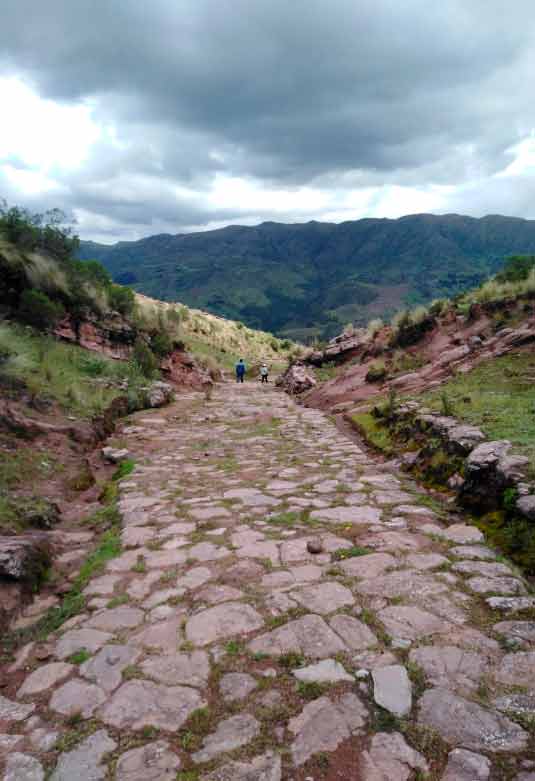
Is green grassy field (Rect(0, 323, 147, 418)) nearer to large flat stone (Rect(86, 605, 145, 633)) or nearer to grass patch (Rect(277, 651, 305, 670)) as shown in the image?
large flat stone (Rect(86, 605, 145, 633))

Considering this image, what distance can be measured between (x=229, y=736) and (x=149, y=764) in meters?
0.35

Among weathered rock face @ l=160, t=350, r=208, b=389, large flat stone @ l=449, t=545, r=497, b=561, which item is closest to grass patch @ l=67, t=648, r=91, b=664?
large flat stone @ l=449, t=545, r=497, b=561

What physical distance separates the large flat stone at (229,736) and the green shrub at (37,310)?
469 inches

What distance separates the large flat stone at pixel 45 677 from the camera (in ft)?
8.41

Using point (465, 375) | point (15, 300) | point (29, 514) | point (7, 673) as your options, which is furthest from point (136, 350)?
point (7, 673)

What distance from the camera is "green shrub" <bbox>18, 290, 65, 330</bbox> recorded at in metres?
12.0

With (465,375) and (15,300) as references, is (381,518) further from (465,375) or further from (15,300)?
(15,300)

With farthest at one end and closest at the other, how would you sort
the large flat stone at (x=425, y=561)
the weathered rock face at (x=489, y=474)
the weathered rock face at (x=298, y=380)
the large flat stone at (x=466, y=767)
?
the weathered rock face at (x=298, y=380) → the weathered rock face at (x=489, y=474) → the large flat stone at (x=425, y=561) → the large flat stone at (x=466, y=767)

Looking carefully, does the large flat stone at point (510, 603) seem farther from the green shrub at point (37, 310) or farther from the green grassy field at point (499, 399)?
the green shrub at point (37, 310)

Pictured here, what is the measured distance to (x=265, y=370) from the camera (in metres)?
22.7

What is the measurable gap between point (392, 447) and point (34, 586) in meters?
5.29

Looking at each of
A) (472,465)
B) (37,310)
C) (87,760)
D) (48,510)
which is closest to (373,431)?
(472,465)

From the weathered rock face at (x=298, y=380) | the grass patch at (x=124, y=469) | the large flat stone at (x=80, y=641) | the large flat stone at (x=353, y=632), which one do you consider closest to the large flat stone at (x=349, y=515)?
the large flat stone at (x=353, y=632)

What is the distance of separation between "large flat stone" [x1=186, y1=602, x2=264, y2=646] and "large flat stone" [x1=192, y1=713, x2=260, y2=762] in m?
0.64
